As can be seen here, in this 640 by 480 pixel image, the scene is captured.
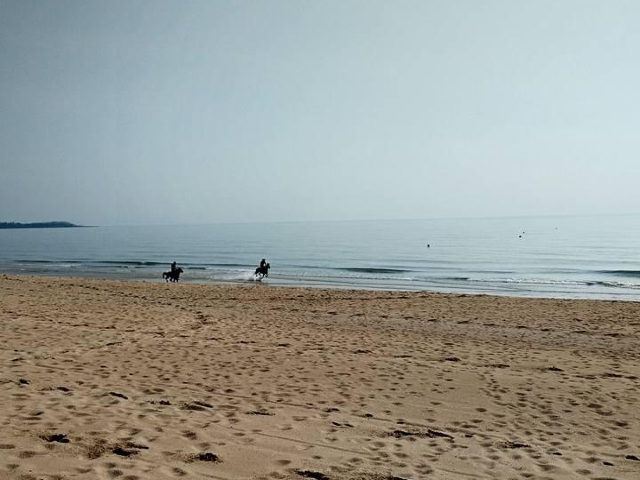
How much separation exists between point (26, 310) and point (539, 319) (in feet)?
58.3

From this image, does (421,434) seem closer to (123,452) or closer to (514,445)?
(514,445)

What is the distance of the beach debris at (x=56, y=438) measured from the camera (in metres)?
5.28

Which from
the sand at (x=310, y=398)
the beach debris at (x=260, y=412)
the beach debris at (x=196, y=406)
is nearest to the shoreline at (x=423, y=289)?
the sand at (x=310, y=398)

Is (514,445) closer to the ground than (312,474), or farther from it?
closer to the ground

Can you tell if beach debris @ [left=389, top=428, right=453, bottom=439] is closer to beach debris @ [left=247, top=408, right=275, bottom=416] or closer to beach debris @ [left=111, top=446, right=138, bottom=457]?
beach debris @ [left=247, top=408, right=275, bottom=416]

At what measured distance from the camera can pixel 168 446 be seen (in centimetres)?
534

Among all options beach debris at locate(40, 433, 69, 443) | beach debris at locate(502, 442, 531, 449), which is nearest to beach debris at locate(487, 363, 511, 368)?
beach debris at locate(502, 442, 531, 449)

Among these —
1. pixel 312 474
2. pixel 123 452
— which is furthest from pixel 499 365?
pixel 123 452

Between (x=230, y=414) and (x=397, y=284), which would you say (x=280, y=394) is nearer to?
(x=230, y=414)

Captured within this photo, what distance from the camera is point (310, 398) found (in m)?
7.64

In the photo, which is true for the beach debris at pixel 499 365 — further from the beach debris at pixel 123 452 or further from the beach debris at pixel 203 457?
the beach debris at pixel 123 452

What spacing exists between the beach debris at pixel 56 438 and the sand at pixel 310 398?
3 cm

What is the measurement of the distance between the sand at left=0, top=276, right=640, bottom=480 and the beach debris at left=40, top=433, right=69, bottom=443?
0.03 m

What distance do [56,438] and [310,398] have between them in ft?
11.9
